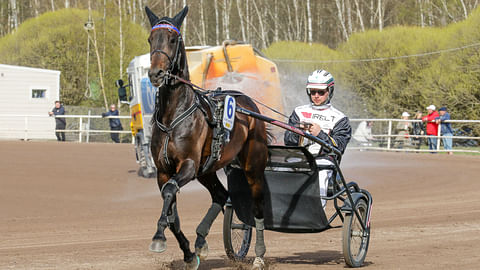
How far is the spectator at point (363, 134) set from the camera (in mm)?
24156

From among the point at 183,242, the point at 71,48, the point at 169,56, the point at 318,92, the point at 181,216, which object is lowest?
the point at 181,216

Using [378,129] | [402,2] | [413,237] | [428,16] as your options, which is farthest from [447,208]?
[402,2]

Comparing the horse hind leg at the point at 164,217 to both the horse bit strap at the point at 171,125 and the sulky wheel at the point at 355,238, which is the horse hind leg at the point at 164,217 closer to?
the horse bit strap at the point at 171,125

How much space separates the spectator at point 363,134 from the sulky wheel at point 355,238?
17.0 metres

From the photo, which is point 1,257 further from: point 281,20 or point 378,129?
point 281,20

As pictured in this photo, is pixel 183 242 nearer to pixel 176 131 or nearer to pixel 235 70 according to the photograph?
pixel 176 131

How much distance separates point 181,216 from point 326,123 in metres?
4.74

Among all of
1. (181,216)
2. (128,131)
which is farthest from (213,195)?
(128,131)

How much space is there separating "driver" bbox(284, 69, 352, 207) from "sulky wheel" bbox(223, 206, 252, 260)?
85cm

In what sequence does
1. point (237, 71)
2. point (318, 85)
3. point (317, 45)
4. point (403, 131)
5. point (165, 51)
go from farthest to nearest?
point (317, 45)
point (403, 131)
point (237, 71)
point (318, 85)
point (165, 51)

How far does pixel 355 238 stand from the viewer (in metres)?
7.04

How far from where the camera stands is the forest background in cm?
2823

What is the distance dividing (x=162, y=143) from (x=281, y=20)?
46.6 metres

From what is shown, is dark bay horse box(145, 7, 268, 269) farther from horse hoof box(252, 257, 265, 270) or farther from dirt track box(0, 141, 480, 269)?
dirt track box(0, 141, 480, 269)
